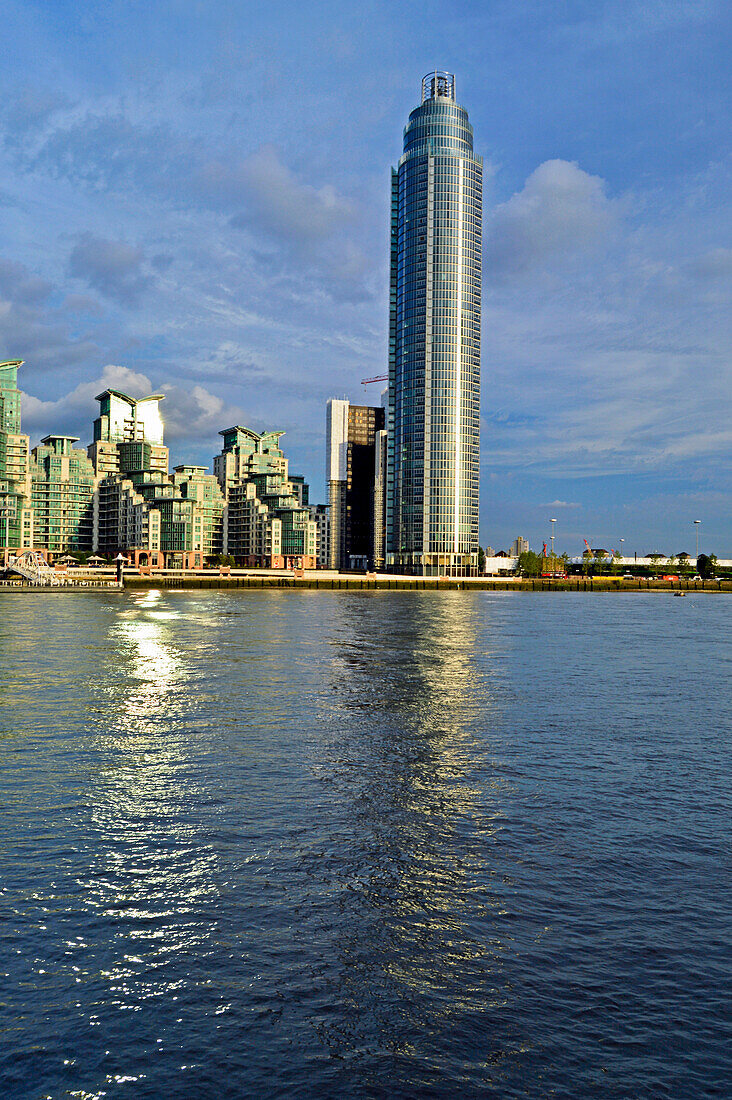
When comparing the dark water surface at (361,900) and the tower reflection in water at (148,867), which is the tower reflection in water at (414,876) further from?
the tower reflection in water at (148,867)

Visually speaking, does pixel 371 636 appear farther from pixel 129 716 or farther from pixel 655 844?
pixel 655 844

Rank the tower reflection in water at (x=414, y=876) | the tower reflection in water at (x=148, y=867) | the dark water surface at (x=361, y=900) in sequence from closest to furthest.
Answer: the dark water surface at (x=361, y=900)
the tower reflection in water at (x=414, y=876)
the tower reflection in water at (x=148, y=867)

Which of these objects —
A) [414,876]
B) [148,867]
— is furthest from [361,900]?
[148,867]

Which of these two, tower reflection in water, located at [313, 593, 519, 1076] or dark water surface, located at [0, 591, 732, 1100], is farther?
tower reflection in water, located at [313, 593, 519, 1076]

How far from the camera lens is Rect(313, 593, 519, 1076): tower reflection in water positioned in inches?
512

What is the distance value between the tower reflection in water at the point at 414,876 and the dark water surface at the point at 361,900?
0.07 metres

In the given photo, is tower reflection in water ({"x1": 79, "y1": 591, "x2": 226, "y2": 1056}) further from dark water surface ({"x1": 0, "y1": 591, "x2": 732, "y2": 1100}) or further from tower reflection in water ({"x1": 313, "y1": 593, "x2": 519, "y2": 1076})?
tower reflection in water ({"x1": 313, "y1": 593, "x2": 519, "y2": 1076})

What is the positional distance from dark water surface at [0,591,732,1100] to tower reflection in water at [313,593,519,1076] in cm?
7

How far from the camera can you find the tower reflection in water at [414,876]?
13.0 meters

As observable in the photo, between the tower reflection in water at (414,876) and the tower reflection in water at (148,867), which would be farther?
the tower reflection in water at (148,867)

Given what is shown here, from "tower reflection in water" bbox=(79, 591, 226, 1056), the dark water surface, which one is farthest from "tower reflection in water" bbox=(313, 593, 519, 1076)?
"tower reflection in water" bbox=(79, 591, 226, 1056)

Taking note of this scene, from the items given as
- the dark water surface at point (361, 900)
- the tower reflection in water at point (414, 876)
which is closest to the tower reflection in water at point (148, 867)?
the dark water surface at point (361, 900)

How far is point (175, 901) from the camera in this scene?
17.1 metres

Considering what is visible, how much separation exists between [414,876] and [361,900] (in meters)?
1.90
